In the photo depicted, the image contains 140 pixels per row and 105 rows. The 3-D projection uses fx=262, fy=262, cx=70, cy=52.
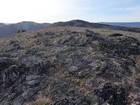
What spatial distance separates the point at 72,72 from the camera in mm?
20250

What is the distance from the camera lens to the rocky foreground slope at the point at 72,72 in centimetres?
1673

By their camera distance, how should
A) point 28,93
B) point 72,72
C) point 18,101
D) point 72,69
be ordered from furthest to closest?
point 72,69 → point 72,72 → point 28,93 → point 18,101

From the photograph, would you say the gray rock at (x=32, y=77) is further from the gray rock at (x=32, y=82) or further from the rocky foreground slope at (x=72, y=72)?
the gray rock at (x=32, y=82)

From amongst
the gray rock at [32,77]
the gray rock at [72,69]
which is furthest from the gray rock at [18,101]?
the gray rock at [72,69]

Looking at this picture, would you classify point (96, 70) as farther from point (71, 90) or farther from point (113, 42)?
point (113, 42)

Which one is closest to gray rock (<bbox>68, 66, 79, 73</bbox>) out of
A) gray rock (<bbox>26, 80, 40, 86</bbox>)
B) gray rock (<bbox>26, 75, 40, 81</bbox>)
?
gray rock (<bbox>26, 75, 40, 81</bbox>)

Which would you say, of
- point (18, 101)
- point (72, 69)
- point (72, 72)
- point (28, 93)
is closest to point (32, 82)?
point (28, 93)

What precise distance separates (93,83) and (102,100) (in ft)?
7.19

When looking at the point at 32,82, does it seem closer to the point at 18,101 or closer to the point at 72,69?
→ the point at 18,101

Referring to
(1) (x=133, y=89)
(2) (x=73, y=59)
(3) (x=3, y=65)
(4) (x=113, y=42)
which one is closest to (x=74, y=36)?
(4) (x=113, y=42)

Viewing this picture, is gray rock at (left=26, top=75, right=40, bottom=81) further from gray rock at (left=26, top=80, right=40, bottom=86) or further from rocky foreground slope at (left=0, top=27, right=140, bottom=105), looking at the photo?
gray rock at (left=26, top=80, right=40, bottom=86)

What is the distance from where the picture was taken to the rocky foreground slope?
16734 millimetres

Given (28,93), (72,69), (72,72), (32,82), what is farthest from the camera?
(72,69)

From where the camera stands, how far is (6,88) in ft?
65.2
